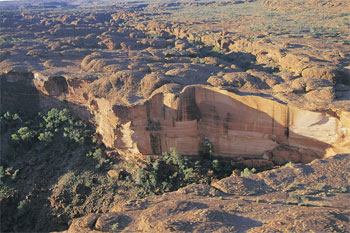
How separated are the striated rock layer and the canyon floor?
69 mm

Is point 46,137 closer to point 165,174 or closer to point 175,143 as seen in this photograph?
point 165,174

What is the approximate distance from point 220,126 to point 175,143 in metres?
3.20

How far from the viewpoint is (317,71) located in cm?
2017

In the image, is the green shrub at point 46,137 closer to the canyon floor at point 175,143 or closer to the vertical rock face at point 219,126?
the canyon floor at point 175,143

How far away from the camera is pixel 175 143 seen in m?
18.5

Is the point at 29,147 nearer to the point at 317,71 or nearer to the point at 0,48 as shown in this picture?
the point at 0,48

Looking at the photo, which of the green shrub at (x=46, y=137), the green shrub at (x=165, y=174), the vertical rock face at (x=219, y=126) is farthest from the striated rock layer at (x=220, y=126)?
the green shrub at (x=46, y=137)

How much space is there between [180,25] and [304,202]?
48.8 meters

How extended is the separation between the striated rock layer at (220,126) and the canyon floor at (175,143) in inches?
2.7

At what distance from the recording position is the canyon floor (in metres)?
10.6

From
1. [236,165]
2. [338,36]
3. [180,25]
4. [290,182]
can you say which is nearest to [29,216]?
[236,165]

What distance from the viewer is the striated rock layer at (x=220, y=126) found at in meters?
15.5

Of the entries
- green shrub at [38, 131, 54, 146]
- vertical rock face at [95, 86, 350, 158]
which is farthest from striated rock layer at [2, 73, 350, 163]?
green shrub at [38, 131, 54, 146]

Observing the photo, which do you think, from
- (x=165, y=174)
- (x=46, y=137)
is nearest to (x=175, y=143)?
(x=165, y=174)
